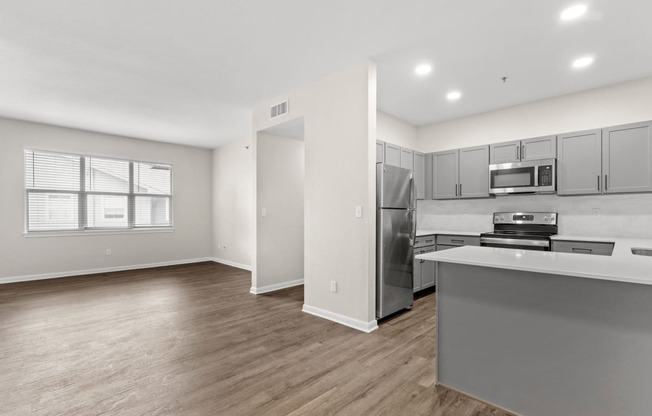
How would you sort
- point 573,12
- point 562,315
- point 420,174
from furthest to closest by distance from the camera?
→ 1. point 420,174
2. point 573,12
3. point 562,315

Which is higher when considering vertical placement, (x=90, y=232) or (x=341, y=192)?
(x=341, y=192)

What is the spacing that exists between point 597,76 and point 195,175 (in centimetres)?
752

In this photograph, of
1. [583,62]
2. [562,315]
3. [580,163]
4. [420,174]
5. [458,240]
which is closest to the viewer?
[562,315]

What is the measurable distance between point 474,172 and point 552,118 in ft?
3.89

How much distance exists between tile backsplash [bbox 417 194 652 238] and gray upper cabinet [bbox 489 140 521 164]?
56 centimetres

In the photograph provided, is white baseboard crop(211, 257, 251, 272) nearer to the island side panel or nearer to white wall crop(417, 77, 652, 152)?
white wall crop(417, 77, 652, 152)

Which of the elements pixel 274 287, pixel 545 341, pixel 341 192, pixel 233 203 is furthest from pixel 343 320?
pixel 233 203

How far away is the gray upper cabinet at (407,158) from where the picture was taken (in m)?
4.75

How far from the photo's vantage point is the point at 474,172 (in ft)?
15.7

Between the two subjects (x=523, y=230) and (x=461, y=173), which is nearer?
(x=523, y=230)

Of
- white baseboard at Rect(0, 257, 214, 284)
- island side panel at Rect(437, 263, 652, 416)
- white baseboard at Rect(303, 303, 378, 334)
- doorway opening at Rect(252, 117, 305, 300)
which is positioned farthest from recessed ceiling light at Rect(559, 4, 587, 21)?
white baseboard at Rect(0, 257, 214, 284)

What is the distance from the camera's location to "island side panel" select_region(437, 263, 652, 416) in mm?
1597

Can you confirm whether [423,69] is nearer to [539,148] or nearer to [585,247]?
[539,148]

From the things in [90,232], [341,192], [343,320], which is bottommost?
[343,320]
